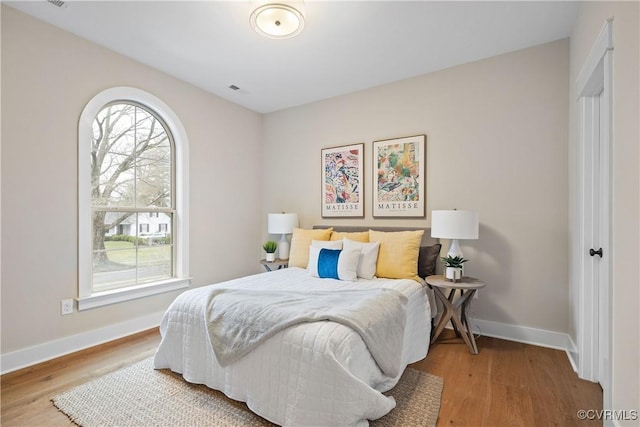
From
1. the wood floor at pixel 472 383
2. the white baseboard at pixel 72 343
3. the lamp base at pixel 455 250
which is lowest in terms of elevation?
the wood floor at pixel 472 383

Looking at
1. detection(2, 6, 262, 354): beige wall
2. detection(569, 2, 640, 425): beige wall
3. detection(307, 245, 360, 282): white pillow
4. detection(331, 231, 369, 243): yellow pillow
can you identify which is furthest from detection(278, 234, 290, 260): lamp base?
detection(569, 2, 640, 425): beige wall

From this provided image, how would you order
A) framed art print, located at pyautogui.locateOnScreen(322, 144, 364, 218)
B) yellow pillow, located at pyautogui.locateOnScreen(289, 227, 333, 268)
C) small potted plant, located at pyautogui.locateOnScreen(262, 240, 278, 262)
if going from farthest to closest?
small potted plant, located at pyautogui.locateOnScreen(262, 240, 278, 262) < framed art print, located at pyautogui.locateOnScreen(322, 144, 364, 218) < yellow pillow, located at pyautogui.locateOnScreen(289, 227, 333, 268)

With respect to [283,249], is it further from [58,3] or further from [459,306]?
[58,3]

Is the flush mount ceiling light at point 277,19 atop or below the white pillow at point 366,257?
atop

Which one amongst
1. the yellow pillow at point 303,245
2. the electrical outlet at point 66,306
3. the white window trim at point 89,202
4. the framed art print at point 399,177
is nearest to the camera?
the electrical outlet at point 66,306

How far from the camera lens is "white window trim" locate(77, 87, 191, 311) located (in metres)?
2.62

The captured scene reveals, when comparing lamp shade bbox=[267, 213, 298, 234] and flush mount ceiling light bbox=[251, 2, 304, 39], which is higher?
flush mount ceiling light bbox=[251, 2, 304, 39]

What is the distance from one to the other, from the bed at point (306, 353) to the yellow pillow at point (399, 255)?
0.30 metres

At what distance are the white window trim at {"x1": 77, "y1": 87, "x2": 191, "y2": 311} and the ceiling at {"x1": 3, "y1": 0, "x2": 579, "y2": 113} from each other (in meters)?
0.43

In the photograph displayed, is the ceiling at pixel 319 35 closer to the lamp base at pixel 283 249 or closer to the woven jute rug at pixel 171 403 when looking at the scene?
the lamp base at pixel 283 249

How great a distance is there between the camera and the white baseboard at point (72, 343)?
2.23 meters

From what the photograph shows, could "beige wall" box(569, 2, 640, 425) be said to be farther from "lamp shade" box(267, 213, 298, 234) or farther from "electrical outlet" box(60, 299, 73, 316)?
"electrical outlet" box(60, 299, 73, 316)

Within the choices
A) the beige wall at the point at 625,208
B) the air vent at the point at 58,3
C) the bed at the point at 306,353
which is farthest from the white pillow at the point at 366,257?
the air vent at the point at 58,3

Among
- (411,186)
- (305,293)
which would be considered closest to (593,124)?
(411,186)
